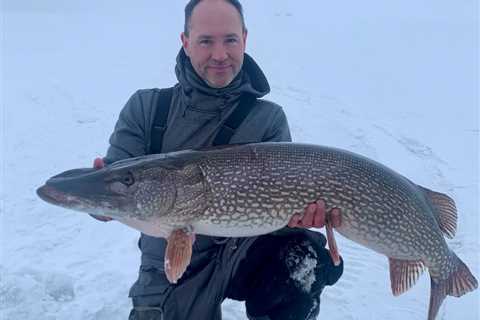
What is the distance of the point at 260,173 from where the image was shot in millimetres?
2588

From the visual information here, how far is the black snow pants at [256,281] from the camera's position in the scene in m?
2.85

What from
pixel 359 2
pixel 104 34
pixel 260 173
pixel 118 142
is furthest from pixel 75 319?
pixel 359 2

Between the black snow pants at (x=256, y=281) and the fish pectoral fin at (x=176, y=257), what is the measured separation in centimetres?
47

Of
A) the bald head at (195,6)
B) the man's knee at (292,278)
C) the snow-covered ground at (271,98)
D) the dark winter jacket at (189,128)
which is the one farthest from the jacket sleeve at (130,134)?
the snow-covered ground at (271,98)

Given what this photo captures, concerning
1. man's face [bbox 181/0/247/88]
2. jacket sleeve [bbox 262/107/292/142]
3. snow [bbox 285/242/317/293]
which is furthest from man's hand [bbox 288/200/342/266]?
man's face [bbox 181/0/247/88]

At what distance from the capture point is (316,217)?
258 centimetres

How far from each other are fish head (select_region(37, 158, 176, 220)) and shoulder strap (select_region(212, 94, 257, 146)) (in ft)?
1.64

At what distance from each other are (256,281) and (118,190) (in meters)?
0.99

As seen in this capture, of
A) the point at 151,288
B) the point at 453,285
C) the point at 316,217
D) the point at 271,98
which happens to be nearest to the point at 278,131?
the point at 316,217

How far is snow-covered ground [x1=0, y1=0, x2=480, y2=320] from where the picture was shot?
12.7ft

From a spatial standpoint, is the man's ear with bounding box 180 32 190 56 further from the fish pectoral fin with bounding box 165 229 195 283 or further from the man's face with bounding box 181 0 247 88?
the fish pectoral fin with bounding box 165 229 195 283

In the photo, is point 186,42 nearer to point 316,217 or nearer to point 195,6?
point 195,6

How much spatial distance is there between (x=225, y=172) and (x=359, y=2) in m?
22.3

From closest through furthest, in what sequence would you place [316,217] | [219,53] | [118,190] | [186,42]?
[118,190], [316,217], [219,53], [186,42]
